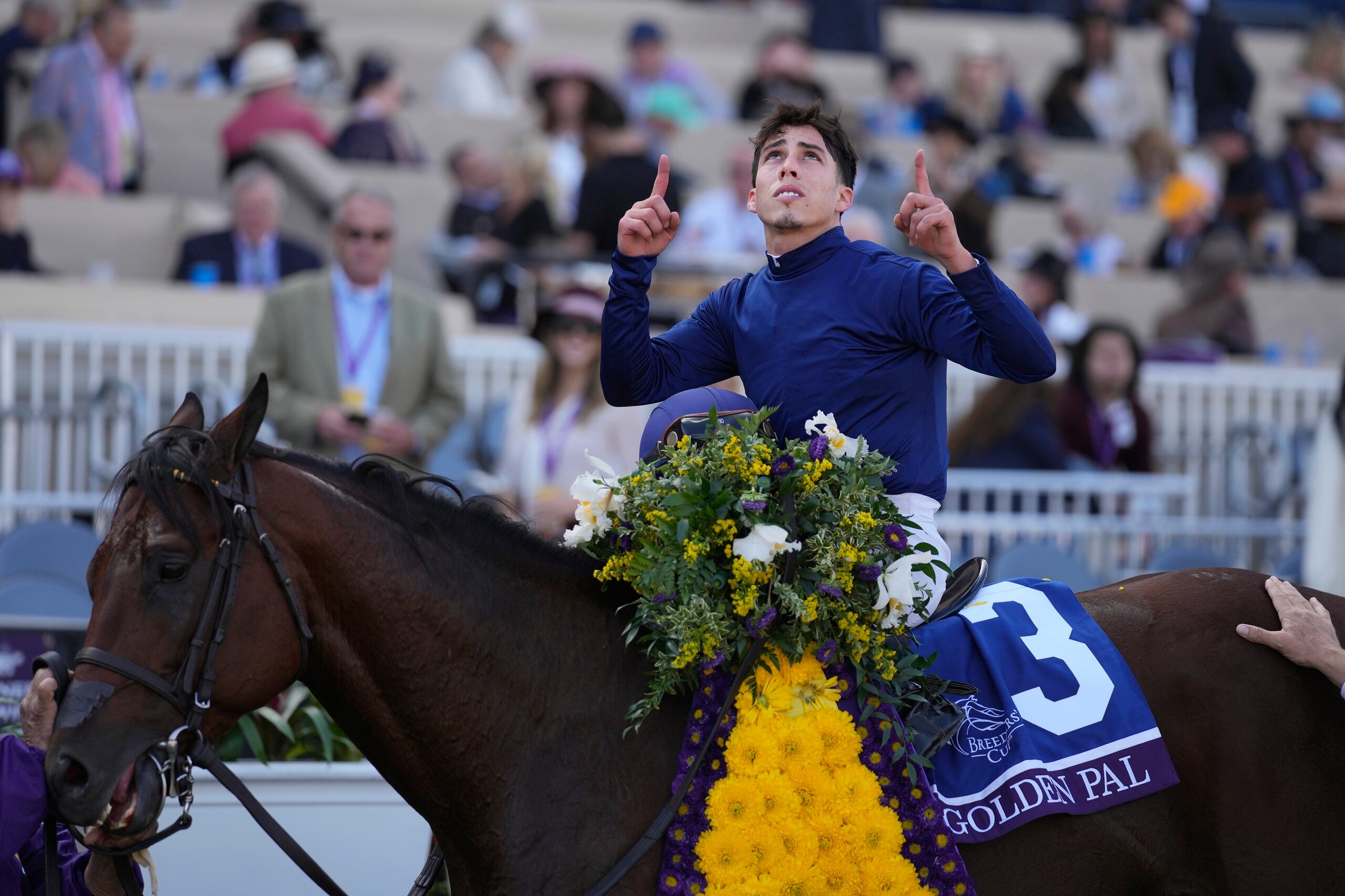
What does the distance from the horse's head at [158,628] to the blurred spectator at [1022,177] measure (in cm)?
1183

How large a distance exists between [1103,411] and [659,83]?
268 inches

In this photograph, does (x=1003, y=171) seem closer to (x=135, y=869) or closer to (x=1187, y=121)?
(x=1187, y=121)

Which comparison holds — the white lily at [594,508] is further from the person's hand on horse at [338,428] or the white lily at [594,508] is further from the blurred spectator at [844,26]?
the blurred spectator at [844,26]

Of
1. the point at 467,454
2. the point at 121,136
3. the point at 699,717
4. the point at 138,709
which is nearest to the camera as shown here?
the point at 138,709

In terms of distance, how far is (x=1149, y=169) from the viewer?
14844 mm

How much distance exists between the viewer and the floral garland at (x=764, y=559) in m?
3.20

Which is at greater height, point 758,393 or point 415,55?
point 415,55

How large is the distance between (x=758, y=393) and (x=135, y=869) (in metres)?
1.70

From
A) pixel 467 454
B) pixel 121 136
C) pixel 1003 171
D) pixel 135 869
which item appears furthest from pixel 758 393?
pixel 1003 171

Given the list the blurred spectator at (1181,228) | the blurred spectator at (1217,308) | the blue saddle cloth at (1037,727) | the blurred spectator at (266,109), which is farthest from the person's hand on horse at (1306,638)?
the blurred spectator at (1181,228)

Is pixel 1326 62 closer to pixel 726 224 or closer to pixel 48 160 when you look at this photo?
pixel 726 224

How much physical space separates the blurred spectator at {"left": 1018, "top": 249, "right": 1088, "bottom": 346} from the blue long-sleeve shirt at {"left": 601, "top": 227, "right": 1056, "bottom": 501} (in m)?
6.88

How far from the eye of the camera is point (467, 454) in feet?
27.8

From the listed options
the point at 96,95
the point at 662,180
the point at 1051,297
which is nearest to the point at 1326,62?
the point at 1051,297
